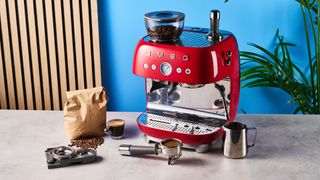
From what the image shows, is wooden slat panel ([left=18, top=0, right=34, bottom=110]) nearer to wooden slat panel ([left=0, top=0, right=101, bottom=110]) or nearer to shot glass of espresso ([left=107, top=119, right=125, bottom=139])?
wooden slat panel ([left=0, top=0, right=101, bottom=110])

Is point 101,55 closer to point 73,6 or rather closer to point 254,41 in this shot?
point 73,6

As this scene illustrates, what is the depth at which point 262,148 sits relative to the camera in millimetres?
2006

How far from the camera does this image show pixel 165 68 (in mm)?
1971

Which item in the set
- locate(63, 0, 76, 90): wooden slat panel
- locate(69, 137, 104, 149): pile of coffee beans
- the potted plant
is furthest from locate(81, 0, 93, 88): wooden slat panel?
locate(69, 137, 104, 149): pile of coffee beans

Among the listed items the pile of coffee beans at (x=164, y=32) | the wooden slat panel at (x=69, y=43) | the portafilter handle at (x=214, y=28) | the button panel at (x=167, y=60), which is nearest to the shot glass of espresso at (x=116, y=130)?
the button panel at (x=167, y=60)

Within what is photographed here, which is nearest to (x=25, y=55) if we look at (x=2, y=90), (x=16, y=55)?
(x=16, y=55)

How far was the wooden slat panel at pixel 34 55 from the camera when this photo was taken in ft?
11.8

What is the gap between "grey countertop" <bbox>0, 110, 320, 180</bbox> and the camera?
1.82 meters

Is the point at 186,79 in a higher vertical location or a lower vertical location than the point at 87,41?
higher

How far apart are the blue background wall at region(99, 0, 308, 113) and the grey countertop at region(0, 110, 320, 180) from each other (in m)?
1.27

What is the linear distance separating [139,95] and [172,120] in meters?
1.57

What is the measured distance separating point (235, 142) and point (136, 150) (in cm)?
37

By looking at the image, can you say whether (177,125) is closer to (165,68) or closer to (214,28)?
(165,68)

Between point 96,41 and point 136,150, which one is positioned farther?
point 96,41
